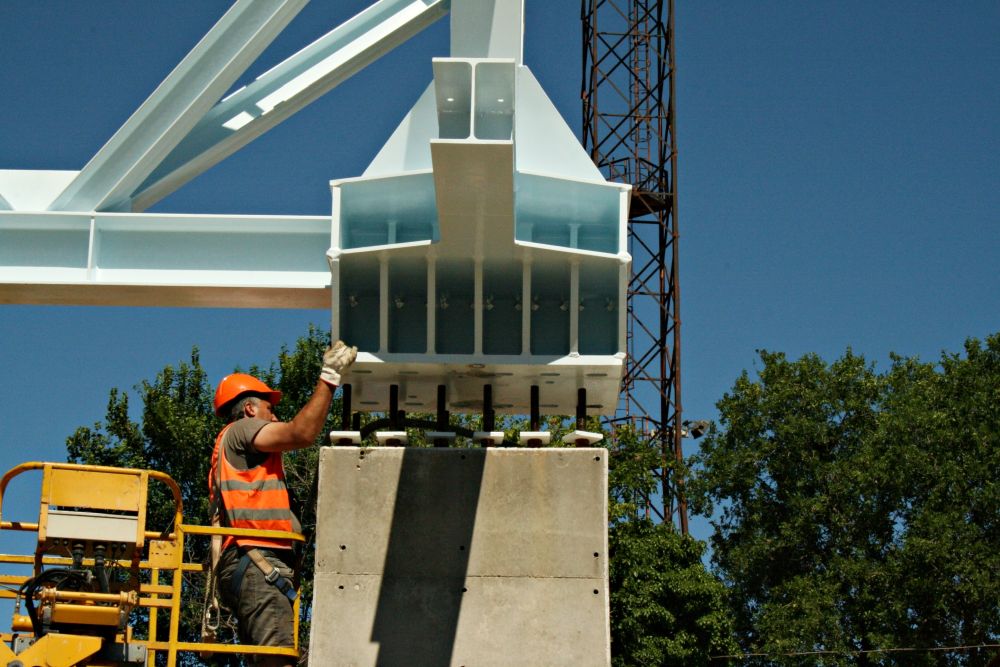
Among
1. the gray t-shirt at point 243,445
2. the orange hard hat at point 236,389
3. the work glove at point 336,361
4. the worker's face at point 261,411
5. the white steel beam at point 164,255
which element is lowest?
the gray t-shirt at point 243,445

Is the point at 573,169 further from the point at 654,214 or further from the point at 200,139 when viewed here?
the point at 654,214

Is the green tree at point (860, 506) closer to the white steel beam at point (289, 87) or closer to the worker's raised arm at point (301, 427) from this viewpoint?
the white steel beam at point (289, 87)

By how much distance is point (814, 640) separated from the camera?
128 feet

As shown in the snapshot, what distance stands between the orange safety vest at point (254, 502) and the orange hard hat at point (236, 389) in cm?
50

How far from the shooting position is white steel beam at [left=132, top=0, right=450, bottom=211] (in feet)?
51.2

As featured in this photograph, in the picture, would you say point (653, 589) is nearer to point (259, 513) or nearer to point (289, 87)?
point (289, 87)

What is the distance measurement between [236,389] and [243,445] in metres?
0.77

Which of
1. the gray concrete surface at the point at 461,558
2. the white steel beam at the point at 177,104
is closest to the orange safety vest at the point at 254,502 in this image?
the gray concrete surface at the point at 461,558

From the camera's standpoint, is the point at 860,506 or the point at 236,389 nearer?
the point at 236,389

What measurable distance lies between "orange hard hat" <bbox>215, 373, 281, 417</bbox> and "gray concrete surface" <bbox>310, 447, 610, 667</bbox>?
4.71 ft

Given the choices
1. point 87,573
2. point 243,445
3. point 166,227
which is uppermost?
point 166,227

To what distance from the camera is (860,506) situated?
41219 millimetres

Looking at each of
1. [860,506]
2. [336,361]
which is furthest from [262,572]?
[860,506]

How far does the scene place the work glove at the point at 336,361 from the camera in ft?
37.7
